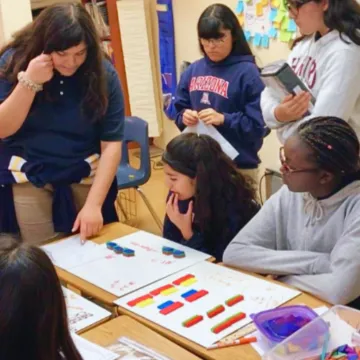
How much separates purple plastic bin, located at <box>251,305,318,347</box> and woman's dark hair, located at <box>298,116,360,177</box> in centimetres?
41

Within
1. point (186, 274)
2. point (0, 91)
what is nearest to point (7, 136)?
point (0, 91)

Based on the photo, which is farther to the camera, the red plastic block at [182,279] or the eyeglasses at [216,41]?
the eyeglasses at [216,41]

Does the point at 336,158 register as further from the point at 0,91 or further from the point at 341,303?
the point at 0,91

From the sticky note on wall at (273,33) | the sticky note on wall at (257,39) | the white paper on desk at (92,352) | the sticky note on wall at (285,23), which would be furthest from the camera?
the sticky note on wall at (257,39)

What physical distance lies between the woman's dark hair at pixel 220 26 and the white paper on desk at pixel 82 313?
1.38 m

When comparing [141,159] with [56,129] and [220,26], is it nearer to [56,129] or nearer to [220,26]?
[220,26]

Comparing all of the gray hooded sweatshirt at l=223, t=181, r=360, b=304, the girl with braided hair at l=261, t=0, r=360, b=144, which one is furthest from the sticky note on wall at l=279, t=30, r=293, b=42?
the gray hooded sweatshirt at l=223, t=181, r=360, b=304

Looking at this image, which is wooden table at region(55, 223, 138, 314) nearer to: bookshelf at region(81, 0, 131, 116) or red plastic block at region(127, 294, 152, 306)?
red plastic block at region(127, 294, 152, 306)

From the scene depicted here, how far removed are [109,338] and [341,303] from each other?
1.90ft

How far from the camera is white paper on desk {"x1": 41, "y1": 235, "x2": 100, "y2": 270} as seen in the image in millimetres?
1855

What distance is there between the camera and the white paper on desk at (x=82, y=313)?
1.48 meters

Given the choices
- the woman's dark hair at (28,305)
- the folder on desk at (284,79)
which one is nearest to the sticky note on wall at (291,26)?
the folder on desk at (284,79)

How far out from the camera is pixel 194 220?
2.06 meters

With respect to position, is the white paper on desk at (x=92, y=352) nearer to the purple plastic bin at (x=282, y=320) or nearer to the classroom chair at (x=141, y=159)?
the purple plastic bin at (x=282, y=320)
